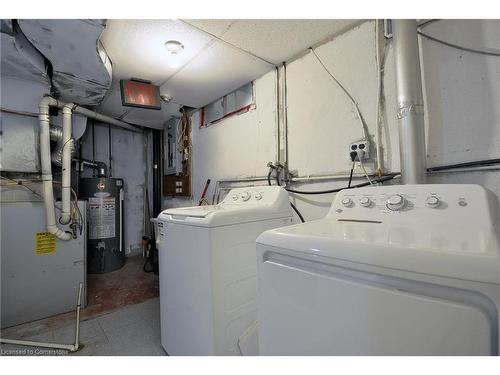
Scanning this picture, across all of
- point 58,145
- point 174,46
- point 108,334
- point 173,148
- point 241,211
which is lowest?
point 108,334

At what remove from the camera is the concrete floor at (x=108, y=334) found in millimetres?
1551

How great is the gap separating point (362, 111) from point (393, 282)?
1.19 metres

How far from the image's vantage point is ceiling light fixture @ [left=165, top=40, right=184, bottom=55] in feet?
5.19

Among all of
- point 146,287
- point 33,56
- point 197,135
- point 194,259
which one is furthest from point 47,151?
point 194,259

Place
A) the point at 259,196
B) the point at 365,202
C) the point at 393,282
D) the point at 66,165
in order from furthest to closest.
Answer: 1. the point at 66,165
2. the point at 259,196
3. the point at 365,202
4. the point at 393,282

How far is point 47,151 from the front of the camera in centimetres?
207

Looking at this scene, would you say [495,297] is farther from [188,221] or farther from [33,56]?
[33,56]

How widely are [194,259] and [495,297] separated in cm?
111

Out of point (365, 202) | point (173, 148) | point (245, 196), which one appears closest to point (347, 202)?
point (365, 202)

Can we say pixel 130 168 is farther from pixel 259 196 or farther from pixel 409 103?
pixel 409 103

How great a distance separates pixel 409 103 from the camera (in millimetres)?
1131

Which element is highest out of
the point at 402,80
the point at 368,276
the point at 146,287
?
the point at 402,80

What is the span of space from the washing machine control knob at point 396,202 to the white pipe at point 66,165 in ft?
8.38

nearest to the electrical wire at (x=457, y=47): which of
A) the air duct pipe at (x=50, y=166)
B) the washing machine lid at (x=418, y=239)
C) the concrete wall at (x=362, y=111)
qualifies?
the concrete wall at (x=362, y=111)
